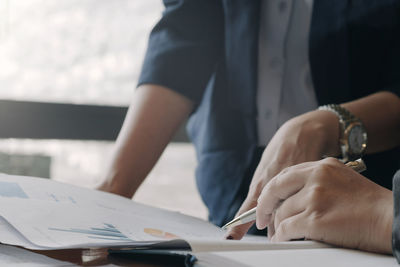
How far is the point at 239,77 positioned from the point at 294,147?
0.34 meters

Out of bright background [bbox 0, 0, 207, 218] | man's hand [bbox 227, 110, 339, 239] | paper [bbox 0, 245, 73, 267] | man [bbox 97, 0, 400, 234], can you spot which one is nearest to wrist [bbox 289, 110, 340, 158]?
man's hand [bbox 227, 110, 339, 239]

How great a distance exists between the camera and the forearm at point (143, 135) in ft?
2.61

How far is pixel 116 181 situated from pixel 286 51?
417 mm

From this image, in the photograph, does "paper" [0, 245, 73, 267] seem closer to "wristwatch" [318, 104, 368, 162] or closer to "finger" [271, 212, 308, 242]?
"finger" [271, 212, 308, 242]

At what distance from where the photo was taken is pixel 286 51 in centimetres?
90

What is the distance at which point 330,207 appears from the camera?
0.43 m

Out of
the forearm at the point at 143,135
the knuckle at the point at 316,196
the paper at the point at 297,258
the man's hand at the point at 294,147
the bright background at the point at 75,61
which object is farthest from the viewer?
the bright background at the point at 75,61

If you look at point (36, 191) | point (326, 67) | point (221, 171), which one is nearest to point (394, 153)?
point (326, 67)

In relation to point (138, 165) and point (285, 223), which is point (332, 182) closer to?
point (285, 223)

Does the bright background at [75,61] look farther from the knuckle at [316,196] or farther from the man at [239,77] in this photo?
the knuckle at [316,196]

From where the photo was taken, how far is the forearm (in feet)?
2.61

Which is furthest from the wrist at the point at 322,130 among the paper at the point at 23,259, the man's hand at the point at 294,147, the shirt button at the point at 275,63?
the paper at the point at 23,259

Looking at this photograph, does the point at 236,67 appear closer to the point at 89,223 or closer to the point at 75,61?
the point at 89,223

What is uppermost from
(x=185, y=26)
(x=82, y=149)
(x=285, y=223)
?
(x=185, y=26)
